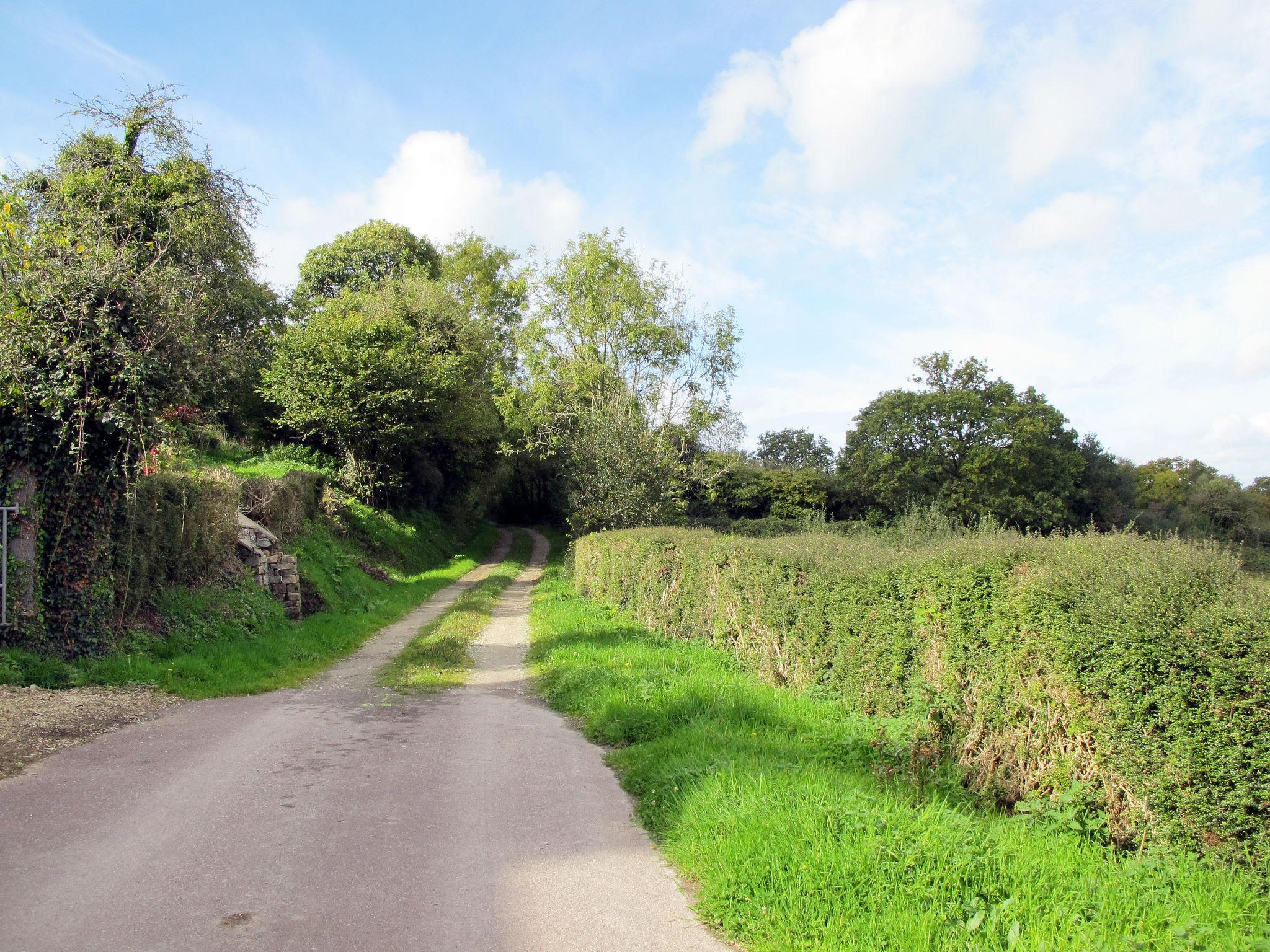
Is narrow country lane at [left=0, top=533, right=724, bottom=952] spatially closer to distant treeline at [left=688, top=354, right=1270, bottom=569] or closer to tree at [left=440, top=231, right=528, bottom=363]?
distant treeline at [left=688, top=354, right=1270, bottom=569]

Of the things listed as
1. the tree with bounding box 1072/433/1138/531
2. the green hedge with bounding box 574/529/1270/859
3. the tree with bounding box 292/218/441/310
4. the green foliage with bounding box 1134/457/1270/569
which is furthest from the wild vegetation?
the tree with bounding box 1072/433/1138/531

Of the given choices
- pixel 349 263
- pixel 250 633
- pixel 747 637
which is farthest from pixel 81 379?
pixel 349 263

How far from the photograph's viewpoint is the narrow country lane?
3.84 meters

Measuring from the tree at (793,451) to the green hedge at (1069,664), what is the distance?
231 ft

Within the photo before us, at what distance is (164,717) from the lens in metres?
8.21

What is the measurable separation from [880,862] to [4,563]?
9942mm

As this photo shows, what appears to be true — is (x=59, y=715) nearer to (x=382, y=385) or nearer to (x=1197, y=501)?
(x=382, y=385)

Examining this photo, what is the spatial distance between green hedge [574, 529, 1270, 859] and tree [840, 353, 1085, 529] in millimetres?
39048

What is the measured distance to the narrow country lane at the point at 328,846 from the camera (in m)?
3.84

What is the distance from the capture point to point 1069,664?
4.95 meters

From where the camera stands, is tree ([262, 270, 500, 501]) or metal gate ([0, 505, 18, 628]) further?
tree ([262, 270, 500, 501])

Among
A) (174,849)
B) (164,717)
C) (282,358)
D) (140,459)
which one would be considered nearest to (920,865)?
(174,849)

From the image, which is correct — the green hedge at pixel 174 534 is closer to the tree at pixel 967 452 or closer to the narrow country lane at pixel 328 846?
the narrow country lane at pixel 328 846

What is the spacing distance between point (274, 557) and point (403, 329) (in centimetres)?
1527
